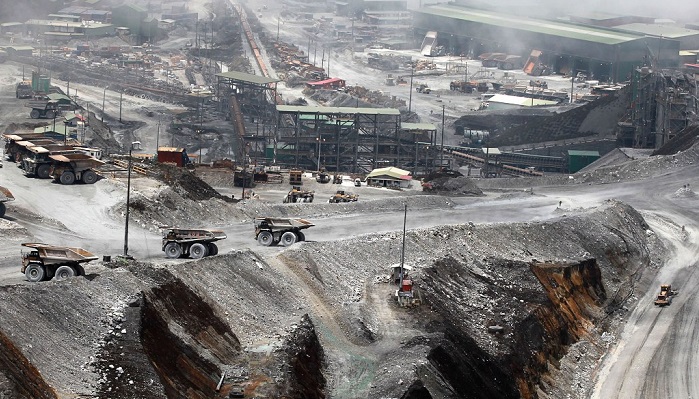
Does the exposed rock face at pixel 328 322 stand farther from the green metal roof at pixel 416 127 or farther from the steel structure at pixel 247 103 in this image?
the steel structure at pixel 247 103

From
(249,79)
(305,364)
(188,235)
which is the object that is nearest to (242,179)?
(188,235)

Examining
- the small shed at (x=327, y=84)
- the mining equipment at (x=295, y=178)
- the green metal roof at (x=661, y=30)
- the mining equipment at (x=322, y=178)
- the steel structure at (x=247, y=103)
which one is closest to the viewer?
the mining equipment at (x=295, y=178)

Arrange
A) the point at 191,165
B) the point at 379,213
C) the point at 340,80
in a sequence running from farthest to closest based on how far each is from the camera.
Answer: the point at 340,80, the point at 191,165, the point at 379,213

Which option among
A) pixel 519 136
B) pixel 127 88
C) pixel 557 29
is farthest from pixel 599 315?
pixel 557 29

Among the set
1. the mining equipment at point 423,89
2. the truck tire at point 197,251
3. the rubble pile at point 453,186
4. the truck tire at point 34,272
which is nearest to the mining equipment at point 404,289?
the truck tire at point 197,251

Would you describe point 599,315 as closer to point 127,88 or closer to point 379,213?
point 379,213

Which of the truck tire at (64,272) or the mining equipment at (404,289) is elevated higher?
the truck tire at (64,272)

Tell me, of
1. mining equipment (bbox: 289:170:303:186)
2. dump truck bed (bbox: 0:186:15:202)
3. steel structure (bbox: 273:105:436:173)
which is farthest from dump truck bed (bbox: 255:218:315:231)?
steel structure (bbox: 273:105:436:173)
